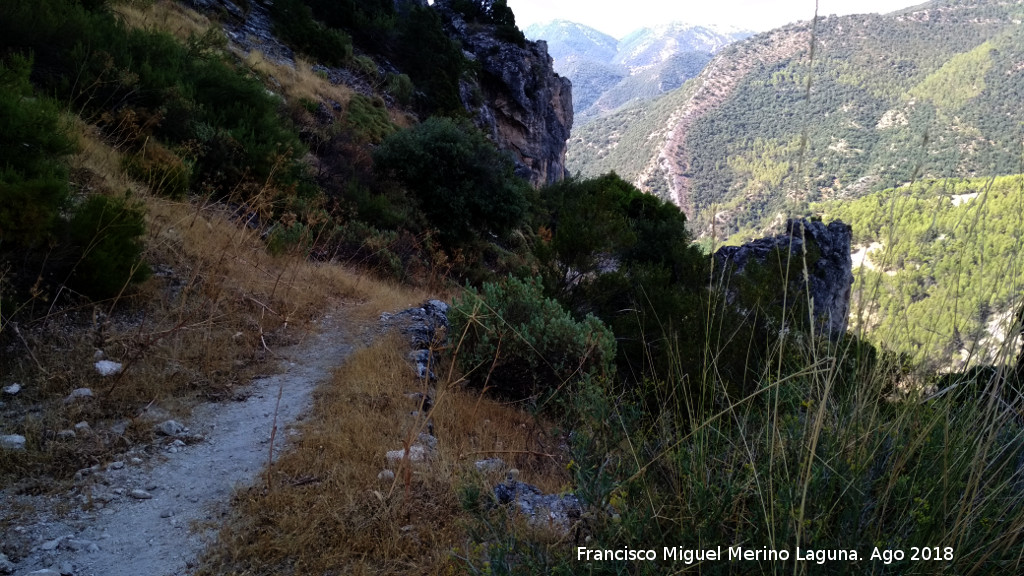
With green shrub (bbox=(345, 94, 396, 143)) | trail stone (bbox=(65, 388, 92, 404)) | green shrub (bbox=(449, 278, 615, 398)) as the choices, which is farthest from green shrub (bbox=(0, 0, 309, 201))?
green shrub (bbox=(345, 94, 396, 143))

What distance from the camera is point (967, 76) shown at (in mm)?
59531

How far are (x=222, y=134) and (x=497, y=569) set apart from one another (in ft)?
27.0

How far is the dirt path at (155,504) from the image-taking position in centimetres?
226

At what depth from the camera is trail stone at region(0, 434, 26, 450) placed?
2.79 metres

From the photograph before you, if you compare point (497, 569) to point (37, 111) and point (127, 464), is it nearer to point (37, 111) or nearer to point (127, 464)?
point (127, 464)

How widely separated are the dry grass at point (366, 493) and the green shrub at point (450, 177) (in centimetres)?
905

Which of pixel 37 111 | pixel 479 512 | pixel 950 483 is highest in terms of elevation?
pixel 37 111

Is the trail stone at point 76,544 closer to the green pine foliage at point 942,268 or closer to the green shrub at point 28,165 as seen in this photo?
the green shrub at point 28,165

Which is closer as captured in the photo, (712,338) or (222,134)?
(712,338)

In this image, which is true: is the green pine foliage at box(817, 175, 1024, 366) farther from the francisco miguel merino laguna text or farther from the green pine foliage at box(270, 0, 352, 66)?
the green pine foliage at box(270, 0, 352, 66)

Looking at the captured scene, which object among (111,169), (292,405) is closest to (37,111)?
(111,169)

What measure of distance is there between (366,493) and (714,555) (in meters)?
1.82

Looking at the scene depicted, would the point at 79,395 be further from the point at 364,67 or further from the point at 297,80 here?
the point at 364,67

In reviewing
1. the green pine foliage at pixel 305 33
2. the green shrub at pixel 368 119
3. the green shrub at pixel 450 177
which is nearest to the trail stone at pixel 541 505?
the green shrub at pixel 450 177
